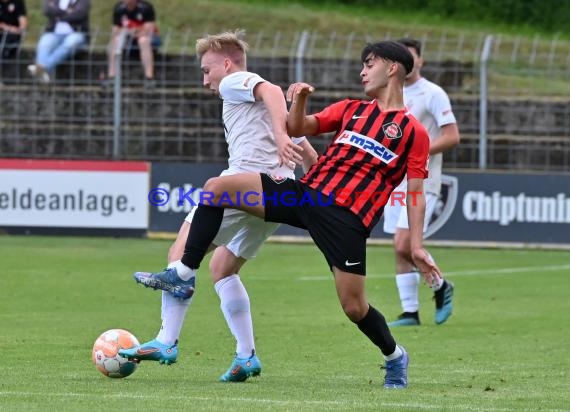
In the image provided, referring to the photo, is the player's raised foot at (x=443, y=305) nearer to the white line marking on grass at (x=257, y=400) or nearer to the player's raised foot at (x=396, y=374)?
the player's raised foot at (x=396, y=374)

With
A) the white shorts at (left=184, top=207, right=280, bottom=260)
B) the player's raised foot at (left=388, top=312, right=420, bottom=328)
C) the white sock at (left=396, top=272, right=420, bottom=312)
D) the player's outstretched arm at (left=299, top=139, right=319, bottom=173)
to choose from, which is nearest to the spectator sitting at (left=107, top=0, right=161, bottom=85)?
the white sock at (left=396, top=272, right=420, bottom=312)

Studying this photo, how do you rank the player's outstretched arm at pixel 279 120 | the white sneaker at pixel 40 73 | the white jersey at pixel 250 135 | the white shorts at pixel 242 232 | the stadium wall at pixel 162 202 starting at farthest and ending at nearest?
the white sneaker at pixel 40 73
the stadium wall at pixel 162 202
the white jersey at pixel 250 135
the white shorts at pixel 242 232
the player's outstretched arm at pixel 279 120

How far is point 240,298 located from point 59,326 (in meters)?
3.41

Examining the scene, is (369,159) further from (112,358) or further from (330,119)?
(112,358)

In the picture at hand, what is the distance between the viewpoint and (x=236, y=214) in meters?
8.12

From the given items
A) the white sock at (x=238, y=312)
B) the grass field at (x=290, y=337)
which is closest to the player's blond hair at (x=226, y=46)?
the white sock at (x=238, y=312)

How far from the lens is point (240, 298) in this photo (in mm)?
8352

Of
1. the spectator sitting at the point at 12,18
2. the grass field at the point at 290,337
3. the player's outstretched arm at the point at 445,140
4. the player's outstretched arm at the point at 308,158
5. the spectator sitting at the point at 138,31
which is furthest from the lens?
the spectator sitting at the point at 12,18

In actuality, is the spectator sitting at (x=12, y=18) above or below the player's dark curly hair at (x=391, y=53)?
below

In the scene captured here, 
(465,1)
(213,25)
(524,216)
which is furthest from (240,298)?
(465,1)

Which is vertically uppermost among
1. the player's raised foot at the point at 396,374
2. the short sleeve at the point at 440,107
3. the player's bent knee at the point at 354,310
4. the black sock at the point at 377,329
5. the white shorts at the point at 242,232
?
the short sleeve at the point at 440,107

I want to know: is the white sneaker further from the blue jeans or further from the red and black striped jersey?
the red and black striped jersey

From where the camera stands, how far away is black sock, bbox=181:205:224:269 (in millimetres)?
7809

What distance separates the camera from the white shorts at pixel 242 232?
26.7 ft
